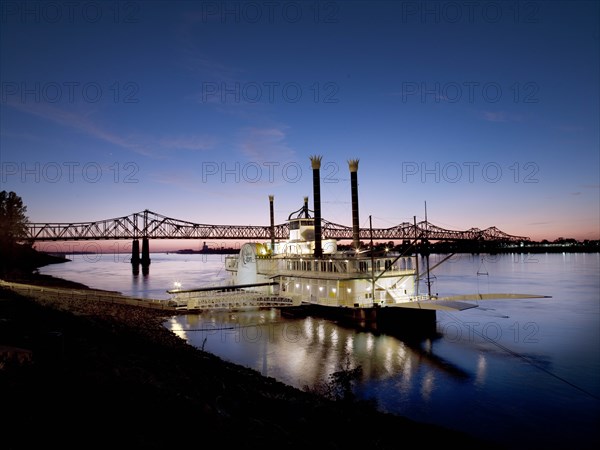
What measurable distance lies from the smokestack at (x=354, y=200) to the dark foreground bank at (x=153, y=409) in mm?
30433

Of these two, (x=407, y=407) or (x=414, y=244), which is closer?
(x=407, y=407)

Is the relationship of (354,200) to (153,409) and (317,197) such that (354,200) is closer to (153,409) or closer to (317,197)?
(317,197)

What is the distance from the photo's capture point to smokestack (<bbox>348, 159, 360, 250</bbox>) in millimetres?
45172

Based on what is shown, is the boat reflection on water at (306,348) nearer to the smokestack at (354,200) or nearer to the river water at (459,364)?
the river water at (459,364)

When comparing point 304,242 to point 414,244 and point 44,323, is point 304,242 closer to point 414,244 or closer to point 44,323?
point 414,244

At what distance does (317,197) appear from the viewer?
4475 centimetres

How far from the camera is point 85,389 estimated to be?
8.62 meters

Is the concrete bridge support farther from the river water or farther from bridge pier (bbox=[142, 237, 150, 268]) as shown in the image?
the river water

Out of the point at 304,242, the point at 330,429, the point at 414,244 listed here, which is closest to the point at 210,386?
the point at 330,429

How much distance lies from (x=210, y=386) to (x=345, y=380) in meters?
4.80

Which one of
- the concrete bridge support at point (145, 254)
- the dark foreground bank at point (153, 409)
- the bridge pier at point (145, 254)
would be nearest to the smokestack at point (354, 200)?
the dark foreground bank at point (153, 409)

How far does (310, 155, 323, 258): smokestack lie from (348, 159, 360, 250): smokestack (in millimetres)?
4263

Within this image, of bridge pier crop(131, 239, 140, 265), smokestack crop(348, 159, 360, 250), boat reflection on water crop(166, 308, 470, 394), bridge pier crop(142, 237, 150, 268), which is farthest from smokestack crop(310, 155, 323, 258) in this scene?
bridge pier crop(131, 239, 140, 265)

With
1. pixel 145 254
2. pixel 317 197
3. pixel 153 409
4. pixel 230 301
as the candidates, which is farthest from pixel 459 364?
pixel 145 254
